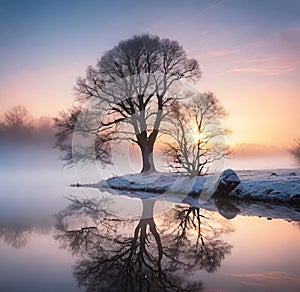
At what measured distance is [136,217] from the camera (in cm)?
1146

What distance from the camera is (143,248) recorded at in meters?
7.16

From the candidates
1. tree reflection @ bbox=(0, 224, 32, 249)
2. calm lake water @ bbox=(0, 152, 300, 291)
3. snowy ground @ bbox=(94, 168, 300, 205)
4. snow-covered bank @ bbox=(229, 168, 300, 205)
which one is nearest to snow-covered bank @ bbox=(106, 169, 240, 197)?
snowy ground @ bbox=(94, 168, 300, 205)

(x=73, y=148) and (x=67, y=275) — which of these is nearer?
(x=67, y=275)

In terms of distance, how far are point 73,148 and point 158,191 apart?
8.83 m

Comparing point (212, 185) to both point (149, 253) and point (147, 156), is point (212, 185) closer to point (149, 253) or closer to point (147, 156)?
point (147, 156)

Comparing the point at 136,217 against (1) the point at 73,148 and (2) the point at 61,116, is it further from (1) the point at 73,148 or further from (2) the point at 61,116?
(2) the point at 61,116

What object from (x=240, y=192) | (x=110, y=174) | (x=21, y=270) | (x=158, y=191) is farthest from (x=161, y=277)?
(x=110, y=174)

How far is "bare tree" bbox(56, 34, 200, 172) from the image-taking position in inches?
1089

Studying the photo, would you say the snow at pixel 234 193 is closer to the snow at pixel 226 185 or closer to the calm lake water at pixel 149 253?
the snow at pixel 226 185

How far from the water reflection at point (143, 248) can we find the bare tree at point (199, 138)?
9.04m

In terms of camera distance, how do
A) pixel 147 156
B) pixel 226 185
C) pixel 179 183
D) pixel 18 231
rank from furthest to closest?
pixel 147 156 < pixel 179 183 < pixel 226 185 < pixel 18 231

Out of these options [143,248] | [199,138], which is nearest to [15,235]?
[143,248]

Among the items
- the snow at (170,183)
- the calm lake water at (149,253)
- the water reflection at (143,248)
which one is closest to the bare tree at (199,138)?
the snow at (170,183)

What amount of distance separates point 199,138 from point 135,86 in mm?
9574
